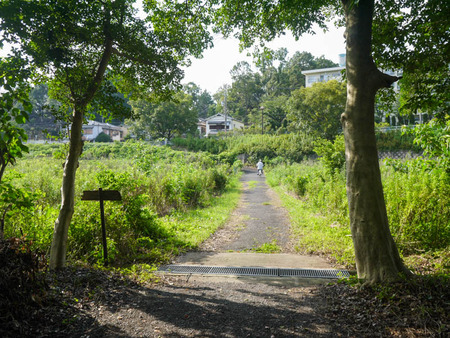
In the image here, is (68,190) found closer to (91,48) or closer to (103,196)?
(103,196)

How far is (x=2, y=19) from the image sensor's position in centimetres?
360

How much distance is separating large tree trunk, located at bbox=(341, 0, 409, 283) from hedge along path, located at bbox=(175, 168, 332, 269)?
1595 mm

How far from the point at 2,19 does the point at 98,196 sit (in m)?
2.84

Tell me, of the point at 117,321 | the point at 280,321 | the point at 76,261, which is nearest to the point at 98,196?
the point at 76,261

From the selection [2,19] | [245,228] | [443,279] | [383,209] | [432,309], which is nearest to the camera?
[432,309]

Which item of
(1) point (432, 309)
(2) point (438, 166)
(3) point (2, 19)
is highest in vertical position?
(3) point (2, 19)

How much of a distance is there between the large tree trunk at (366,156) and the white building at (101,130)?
44172 mm

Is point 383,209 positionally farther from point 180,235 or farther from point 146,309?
point 180,235

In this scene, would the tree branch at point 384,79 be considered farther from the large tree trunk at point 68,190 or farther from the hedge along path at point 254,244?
the large tree trunk at point 68,190

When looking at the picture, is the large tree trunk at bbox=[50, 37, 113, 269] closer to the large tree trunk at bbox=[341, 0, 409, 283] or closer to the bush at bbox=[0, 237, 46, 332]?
the bush at bbox=[0, 237, 46, 332]

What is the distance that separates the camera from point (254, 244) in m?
7.59

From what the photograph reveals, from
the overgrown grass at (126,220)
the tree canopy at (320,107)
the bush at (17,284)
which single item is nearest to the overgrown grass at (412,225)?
the overgrown grass at (126,220)

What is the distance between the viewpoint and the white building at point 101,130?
4665 centimetres

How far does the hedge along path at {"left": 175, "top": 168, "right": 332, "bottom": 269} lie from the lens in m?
5.96
